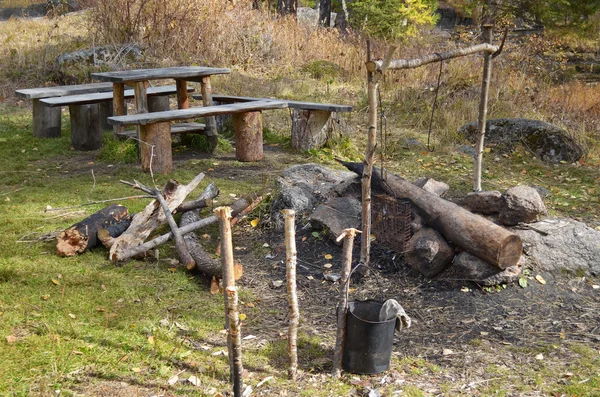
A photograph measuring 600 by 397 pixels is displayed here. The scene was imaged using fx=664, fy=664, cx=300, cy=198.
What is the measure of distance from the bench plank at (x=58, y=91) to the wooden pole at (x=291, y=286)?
19.5 feet

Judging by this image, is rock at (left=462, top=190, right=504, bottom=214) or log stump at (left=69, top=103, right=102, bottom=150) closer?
rock at (left=462, top=190, right=504, bottom=214)

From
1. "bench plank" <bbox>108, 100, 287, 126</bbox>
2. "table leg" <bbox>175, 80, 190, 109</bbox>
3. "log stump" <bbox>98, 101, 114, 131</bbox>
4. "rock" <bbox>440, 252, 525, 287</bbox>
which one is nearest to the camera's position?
"rock" <bbox>440, 252, 525, 287</bbox>

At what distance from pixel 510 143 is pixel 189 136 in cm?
417

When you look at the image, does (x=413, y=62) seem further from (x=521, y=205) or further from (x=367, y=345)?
(x=367, y=345)

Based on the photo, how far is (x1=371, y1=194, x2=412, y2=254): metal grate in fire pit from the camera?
15.7 feet

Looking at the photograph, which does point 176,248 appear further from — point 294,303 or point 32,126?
point 32,126

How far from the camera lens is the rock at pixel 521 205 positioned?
477 cm

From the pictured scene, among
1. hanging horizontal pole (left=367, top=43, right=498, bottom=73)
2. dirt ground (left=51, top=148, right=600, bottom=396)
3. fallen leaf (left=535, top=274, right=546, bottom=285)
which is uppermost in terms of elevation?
hanging horizontal pole (left=367, top=43, right=498, bottom=73)

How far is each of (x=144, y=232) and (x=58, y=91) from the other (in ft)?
13.8

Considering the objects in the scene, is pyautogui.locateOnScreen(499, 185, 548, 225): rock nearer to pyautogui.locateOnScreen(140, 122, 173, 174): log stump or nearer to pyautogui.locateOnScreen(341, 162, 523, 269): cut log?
pyautogui.locateOnScreen(341, 162, 523, 269): cut log

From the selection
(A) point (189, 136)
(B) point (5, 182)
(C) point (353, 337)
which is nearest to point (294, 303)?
(C) point (353, 337)

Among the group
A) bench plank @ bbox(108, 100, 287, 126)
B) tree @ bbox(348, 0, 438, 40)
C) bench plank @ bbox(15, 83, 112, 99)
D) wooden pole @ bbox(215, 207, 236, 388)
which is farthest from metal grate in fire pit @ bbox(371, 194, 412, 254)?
tree @ bbox(348, 0, 438, 40)

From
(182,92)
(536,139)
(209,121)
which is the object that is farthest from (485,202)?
(182,92)

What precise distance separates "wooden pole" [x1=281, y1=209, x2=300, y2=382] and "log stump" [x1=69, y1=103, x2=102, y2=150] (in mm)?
5571
